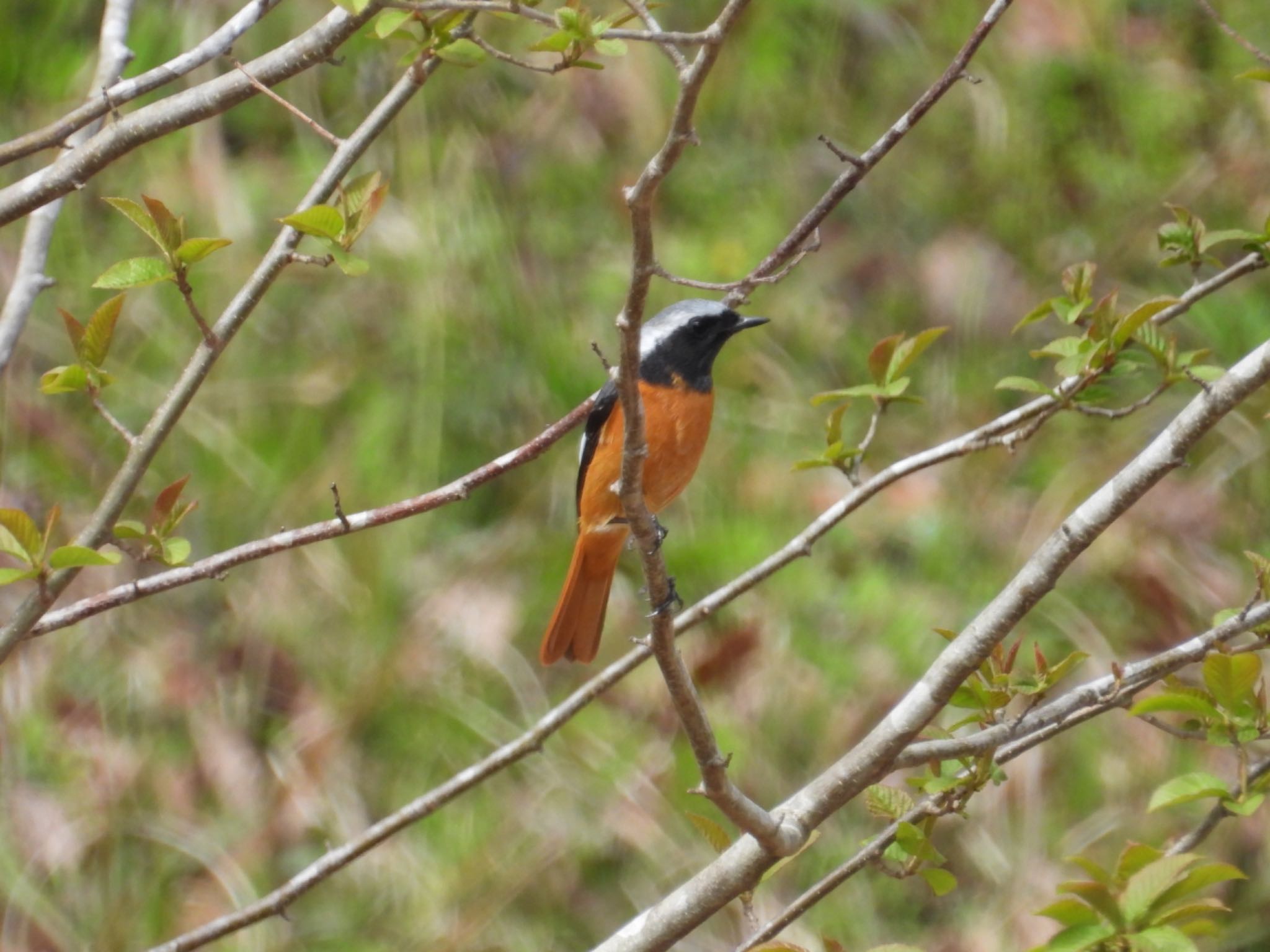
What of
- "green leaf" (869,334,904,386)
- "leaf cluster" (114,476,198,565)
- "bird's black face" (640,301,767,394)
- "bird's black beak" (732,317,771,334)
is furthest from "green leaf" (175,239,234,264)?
"bird's black face" (640,301,767,394)

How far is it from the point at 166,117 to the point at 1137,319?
157cm

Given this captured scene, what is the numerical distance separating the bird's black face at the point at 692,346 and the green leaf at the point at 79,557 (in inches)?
72.3

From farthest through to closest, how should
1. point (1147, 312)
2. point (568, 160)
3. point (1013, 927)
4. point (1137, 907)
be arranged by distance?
point (568, 160)
point (1013, 927)
point (1147, 312)
point (1137, 907)

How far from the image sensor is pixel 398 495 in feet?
18.3

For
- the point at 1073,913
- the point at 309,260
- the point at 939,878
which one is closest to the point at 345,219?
the point at 309,260

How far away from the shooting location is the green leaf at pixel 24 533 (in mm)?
2053

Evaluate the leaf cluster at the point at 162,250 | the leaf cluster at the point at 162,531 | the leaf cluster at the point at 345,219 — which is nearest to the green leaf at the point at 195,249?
the leaf cluster at the point at 162,250

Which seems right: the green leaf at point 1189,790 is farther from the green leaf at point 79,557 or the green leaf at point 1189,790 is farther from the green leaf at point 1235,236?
the green leaf at point 79,557

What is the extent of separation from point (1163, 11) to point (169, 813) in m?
5.77

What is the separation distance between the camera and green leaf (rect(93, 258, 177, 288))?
2.13 metres

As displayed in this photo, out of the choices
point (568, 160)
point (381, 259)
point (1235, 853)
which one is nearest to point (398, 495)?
point (381, 259)

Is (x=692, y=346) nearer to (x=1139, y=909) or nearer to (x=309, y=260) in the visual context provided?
(x=309, y=260)

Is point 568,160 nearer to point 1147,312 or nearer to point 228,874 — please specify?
point 228,874

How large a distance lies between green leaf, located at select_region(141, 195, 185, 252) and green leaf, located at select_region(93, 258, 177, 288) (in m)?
0.03
